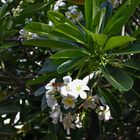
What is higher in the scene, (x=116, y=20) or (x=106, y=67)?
(x=116, y=20)

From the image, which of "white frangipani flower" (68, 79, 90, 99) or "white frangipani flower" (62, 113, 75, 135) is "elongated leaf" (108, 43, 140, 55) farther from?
"white frangipani flower" (62, 113, 75, 135)

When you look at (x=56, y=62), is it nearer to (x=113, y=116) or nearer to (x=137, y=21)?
(x=113, y=116)

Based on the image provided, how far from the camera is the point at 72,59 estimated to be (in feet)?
5.05

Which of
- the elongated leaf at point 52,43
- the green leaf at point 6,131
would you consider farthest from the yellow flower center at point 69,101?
the green leaf at point 6,131

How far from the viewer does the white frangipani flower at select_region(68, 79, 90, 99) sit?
4.81 feet

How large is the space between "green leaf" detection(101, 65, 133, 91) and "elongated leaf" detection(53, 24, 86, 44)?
136 mm

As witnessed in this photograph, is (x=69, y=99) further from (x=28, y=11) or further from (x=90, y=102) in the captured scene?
(x=28, y=11)

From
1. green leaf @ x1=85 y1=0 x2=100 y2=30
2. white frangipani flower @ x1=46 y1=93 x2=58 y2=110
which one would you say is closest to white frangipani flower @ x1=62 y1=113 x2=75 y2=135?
white frangipani flower @ x1=46 y1=93 x2=58 y2=110

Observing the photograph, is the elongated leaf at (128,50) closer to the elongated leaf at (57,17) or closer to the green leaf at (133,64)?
the green leaf at (133,64)

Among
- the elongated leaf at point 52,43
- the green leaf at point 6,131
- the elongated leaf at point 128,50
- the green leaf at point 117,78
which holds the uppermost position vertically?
the elongated leaf at point 52,43

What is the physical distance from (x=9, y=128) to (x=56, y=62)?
0.75 meters

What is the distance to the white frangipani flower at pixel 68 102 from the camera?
4.85 feet

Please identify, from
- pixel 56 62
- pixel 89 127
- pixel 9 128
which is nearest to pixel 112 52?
pixel 56 62

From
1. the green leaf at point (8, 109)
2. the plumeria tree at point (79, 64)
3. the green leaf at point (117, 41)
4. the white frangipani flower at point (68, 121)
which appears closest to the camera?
the green leaf at point (117, 41)
